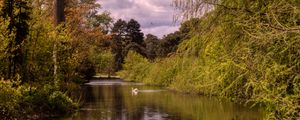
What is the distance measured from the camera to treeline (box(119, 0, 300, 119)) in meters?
5.80

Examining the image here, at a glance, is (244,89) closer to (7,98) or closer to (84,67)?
(7,98)

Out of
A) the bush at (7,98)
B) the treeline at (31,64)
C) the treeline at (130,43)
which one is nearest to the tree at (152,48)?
the treeline at (130,43)

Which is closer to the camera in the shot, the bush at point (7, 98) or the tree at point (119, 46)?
the bush at point (7, 98)

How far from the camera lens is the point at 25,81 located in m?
19.0

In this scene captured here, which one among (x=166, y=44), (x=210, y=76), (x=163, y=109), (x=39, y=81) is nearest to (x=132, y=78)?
(x=166, y=44)

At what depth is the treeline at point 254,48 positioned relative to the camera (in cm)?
580

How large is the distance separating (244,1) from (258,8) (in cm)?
27

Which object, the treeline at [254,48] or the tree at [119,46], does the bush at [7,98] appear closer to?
the treeline at [254,48]

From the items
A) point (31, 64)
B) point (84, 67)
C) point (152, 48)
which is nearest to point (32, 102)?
point (31, 64)

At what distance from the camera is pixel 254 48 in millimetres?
6508

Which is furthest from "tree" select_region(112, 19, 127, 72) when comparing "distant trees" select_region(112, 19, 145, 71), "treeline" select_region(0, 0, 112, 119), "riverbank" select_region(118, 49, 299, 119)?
"riverbank" select_region(118, 49, 299, 119)

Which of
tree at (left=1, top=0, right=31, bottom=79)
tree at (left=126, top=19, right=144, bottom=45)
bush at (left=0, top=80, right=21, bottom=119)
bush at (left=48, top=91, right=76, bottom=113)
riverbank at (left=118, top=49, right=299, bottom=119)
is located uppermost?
tree at (left=126, top=19, right=144, bottom=45)

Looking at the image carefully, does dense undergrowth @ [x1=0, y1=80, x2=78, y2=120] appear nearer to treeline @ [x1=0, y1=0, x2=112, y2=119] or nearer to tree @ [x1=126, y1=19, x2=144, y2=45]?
treeline @ [x1=0, y1=0, x2=112, y2=119]

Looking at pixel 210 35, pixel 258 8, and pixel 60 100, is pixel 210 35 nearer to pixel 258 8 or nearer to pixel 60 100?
pixel 258 8
